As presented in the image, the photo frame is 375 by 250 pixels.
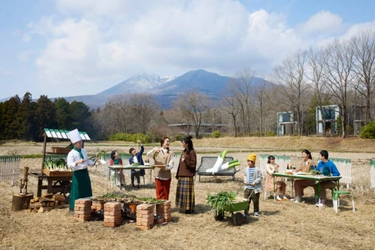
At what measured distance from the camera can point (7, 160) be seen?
12570mm

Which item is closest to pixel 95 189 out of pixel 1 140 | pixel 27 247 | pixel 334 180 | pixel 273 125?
pixel 27 247

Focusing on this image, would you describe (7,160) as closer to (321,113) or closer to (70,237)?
(70,237)

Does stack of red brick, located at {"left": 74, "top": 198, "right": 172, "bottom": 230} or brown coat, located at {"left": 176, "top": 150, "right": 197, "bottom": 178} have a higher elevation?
brown coat, located at {"left": 176, "top": 150, "right": 197, "bottom": 178}

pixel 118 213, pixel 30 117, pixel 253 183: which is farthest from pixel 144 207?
pixel 30 117

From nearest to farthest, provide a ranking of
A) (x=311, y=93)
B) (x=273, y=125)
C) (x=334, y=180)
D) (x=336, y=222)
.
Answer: (x=336, y=222)
(x=334, y=180)
(x=311, y=93)
(x=273, y=125)

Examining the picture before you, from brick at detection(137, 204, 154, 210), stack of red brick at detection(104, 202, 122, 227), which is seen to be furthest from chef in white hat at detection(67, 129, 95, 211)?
brick at detection(137, 204, 154, 210)

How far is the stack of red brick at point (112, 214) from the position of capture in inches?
264

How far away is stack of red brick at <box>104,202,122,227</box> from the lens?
22.0ft

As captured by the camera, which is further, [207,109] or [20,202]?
[207,109]

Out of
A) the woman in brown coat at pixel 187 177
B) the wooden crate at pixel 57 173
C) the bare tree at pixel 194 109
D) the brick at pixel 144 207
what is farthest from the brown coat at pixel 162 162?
the bare tree at pixel 194 109

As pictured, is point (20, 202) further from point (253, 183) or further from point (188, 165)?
point (253, 183)

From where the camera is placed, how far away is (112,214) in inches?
264

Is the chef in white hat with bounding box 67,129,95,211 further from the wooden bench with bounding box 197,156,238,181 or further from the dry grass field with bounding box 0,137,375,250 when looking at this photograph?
the wooden bench with bounding box 197,156,238,181

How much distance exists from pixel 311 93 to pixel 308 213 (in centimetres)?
5512
